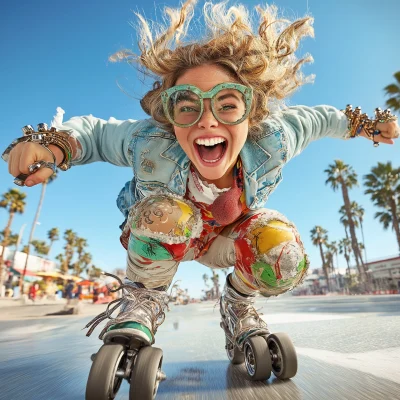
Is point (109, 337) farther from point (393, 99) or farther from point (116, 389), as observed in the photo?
point (393, 99)

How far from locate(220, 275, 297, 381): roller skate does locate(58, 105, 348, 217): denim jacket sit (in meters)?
0.52

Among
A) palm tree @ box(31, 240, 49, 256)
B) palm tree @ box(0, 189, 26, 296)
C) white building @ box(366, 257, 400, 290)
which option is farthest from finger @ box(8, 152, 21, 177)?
palm tree @ box(31, 240, 49, 256)

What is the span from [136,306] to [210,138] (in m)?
0.79

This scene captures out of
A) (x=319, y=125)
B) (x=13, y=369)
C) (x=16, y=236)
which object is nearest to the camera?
(x=13, y=369)

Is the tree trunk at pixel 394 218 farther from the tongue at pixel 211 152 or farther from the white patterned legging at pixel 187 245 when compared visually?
the tongue at pixel 211 152

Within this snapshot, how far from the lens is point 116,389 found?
0.99 metres

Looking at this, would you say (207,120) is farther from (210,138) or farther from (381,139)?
(381,139)

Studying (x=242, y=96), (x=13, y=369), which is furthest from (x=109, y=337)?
(x=242, y=96)

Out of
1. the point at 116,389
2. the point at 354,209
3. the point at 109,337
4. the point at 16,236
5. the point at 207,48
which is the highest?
the point at 354,209

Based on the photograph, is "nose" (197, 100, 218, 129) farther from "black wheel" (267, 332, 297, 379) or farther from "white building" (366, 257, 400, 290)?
"white building" (366, 257, 400, 290)

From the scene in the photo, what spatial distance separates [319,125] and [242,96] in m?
0.65

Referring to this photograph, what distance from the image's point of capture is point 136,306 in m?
1.36

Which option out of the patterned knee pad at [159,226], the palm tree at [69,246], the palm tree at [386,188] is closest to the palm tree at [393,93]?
the palm tree at [386,188]

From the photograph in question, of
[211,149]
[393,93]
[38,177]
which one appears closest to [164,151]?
[211,149]
